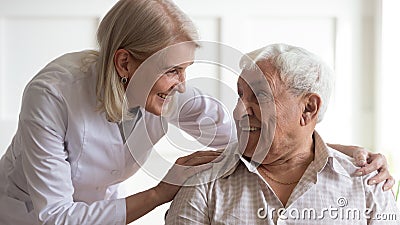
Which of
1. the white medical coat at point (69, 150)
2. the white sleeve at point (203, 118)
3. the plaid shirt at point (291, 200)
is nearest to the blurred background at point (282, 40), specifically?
the white sleeve at point (203, 118)

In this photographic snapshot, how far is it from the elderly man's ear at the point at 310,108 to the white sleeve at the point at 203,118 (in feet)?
1.00

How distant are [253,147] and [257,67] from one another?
21 cm

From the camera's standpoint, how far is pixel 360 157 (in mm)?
1828

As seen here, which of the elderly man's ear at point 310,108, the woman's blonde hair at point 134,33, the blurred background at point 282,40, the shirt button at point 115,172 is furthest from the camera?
the blurred background at point 282,40

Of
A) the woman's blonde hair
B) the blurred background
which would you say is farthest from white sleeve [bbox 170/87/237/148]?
the blurred background

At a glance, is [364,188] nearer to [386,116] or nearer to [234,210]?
[234,210]

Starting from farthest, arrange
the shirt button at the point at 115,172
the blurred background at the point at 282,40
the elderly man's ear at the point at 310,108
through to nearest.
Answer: the blurred background at the point at 282,40, the shirt button at the point at 115,172, the elderly man's ear at the point at 310,108

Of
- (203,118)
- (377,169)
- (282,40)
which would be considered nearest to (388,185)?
(377,169)

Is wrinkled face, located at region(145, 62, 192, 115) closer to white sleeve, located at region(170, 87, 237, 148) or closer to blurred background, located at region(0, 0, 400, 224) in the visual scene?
white sleeve, located at region(170, 87, 237, 148)

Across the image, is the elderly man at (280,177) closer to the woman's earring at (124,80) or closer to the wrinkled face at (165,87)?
the wrinkled face at (165,87)

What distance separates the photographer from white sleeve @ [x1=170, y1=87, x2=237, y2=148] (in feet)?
6.79

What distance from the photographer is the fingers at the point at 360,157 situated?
1815 millimetres

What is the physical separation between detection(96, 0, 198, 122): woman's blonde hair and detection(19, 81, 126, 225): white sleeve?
0.14m
